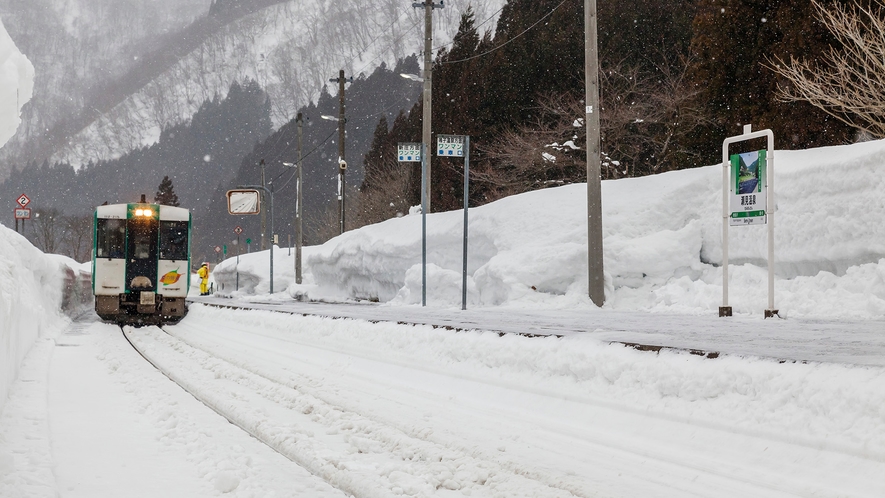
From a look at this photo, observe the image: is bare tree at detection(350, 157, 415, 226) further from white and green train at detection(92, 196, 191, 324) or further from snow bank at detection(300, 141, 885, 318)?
white and green train at detection(92, 196, 191, 324)

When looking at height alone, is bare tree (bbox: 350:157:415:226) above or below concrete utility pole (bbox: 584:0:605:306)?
above

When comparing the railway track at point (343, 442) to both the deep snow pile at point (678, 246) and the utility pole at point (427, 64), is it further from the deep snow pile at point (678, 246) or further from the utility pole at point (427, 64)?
the utility pole at point (427, 64)

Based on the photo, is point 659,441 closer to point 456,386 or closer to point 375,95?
point 456,386

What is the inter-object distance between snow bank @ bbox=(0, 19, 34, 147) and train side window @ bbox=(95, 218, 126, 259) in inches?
628

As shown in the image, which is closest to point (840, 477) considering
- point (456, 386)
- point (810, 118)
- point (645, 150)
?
point (456, 386)

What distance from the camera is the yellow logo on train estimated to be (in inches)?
828

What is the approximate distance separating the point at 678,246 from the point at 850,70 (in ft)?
16.5

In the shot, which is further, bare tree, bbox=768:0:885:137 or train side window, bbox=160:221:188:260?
train side window, bbox=160:221:188:260

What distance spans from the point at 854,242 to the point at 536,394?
9227mm

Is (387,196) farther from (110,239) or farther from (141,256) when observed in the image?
(110,239)

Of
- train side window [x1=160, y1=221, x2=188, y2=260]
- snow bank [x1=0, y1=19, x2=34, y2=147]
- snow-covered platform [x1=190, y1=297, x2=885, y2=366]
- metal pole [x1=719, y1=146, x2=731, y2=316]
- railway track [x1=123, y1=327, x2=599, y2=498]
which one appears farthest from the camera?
train side window [x1=160, y1=221, x2=188, y2=260]

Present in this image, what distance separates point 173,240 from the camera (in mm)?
21484

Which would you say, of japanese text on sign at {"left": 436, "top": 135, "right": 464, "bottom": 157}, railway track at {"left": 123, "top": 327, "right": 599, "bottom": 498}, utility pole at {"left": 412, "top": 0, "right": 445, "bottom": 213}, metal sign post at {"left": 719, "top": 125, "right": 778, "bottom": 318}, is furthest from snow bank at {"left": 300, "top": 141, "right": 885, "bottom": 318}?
railway track at {"left": 123, "top": 327, "right": 599, "bottom": 498}

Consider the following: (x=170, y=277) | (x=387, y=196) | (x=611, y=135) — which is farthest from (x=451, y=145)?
(x=387, y=196)
